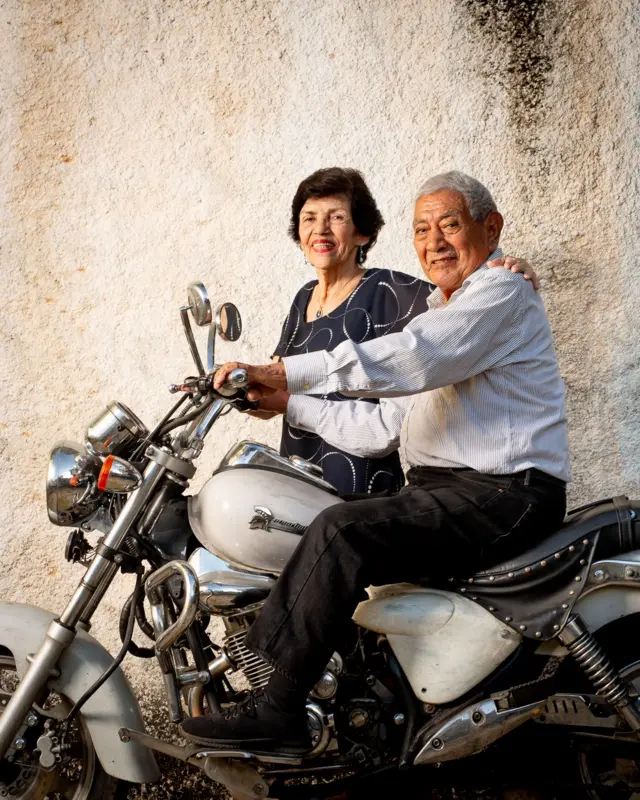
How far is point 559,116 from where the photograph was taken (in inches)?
137

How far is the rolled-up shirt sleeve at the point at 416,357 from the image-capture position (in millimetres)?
2105

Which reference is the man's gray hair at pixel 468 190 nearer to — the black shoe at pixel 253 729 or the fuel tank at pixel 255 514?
the fuel tank at pixel 255 514

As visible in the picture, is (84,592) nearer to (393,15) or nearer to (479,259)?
(479,259)

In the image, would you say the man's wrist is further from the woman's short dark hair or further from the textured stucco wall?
the textured stucco wall

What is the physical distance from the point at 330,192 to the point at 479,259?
852 mm

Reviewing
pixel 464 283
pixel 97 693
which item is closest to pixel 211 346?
pixel 464 283

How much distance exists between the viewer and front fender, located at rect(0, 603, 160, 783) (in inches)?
90.7

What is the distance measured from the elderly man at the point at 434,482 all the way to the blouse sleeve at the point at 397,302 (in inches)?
23.4

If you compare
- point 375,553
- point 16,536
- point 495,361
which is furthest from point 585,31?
point 16,536

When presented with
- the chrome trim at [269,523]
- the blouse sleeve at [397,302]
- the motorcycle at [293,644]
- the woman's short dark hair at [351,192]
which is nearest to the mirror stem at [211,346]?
the motorcycle at [293,644]

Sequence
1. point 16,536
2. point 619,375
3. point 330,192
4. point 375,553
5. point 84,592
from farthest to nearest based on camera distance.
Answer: point 16,536 → point 619,375 → point 330,192 → point 84,592 → point 375,553

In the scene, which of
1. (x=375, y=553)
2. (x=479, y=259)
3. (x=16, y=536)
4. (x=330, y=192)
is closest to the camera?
(x=375, y=553)

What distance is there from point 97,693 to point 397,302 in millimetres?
1545

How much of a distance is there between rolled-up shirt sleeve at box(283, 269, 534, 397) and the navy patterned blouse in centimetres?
75
